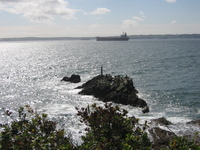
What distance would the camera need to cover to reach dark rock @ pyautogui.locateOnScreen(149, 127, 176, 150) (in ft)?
53.2

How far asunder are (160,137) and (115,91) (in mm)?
15801

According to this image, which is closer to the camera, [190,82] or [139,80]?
[190,82]

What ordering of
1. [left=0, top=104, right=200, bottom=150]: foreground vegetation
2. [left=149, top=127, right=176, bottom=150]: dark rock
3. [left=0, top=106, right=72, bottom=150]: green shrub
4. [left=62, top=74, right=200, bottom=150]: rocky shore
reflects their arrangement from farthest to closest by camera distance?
[left=62, top=74, right=200, bottom=150]: rocky shore, [left=149, top=127, right=176, bottom=150]: dark rock, [left=0, top=104, right=200, bottom=150]: foreground vegetation, [left=0, top=106, right=72, bottom=150]: green shrub

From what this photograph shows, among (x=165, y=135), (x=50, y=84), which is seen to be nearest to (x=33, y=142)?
(x=165, y=135)

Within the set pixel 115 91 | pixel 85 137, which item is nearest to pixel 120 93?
pixel 115 91

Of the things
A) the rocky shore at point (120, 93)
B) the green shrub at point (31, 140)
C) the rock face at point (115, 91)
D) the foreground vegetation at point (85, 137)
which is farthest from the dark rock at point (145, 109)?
the green shrub at point (31, 140)

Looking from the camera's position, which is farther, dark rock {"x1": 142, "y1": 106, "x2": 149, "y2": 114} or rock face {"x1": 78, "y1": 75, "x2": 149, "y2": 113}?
rock face {"x1": 78, "y1": 75, "x2": 149, "y2": 113}

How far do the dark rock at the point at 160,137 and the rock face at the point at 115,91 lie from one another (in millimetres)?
9247

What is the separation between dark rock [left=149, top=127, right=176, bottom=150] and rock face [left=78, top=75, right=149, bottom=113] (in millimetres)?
9247

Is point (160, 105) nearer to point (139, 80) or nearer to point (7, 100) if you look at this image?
point (139, 80)

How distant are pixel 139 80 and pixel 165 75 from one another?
318 inches

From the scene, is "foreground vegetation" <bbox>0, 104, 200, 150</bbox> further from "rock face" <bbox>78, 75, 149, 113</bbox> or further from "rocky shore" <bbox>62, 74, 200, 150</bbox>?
"rock face" <bbox>78, 75, 149, 113</bbox>

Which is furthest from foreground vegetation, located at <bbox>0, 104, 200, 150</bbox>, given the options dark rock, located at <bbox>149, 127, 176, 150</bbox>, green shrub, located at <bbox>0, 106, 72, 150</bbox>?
dark rock, located at <bbox>149, 127, 176, 150</bbox>

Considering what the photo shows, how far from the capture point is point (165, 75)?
49.5 m
